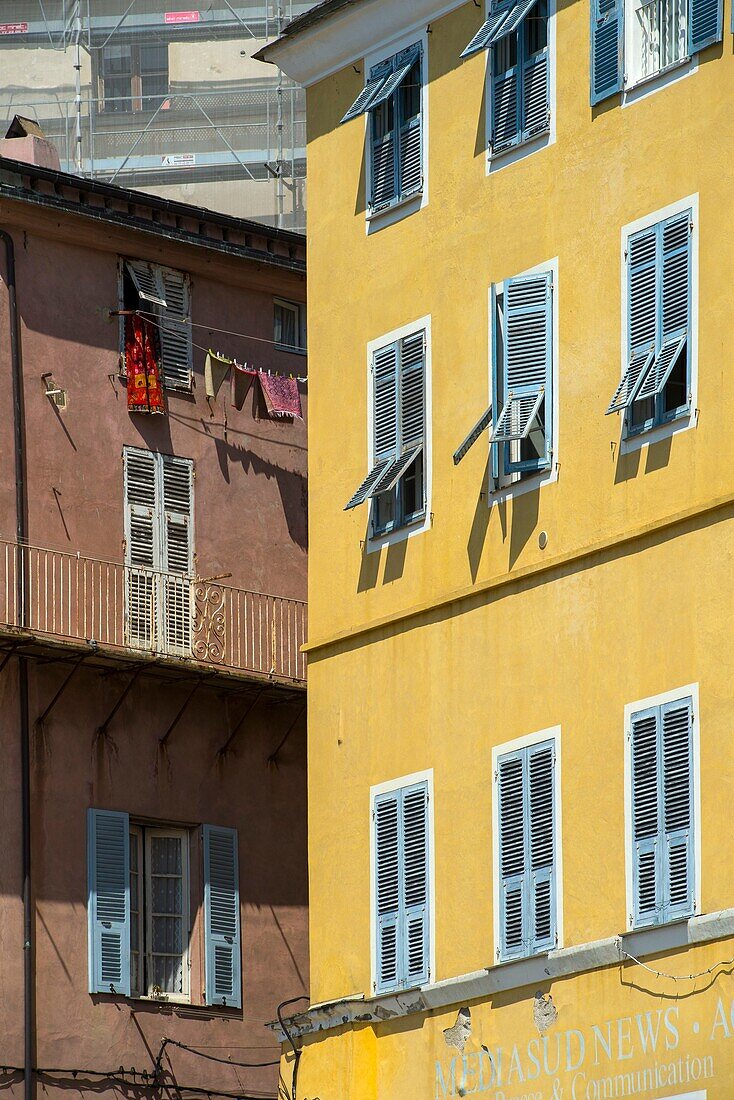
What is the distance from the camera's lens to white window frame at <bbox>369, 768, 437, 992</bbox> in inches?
1051

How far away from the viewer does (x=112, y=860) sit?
107 feet

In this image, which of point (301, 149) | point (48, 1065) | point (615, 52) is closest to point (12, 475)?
point (48, 1065)

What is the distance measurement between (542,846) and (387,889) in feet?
7.18

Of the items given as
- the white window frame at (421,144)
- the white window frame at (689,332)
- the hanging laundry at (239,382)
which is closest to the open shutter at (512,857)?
the white window frame at (689,332)

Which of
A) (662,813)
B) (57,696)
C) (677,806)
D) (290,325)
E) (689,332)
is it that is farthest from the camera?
(290,325)

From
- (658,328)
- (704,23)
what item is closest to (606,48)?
(704,23)

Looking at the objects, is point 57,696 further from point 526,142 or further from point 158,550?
point 526,142

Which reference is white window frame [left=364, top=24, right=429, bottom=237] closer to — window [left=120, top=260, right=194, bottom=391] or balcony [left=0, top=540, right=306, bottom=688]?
window [left=120, top=260, right=194, bottom=391]

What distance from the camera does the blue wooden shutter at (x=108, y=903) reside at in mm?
32125

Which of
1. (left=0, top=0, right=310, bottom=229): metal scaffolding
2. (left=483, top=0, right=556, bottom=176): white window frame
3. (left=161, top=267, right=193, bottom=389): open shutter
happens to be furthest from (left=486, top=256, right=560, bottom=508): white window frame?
(left=0, top=0, right=310, bottom=229): metal scaffolding

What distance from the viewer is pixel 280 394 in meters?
36.0

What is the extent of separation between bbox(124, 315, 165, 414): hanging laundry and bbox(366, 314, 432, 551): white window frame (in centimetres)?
637

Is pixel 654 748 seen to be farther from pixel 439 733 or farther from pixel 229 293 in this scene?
pixel 229 293

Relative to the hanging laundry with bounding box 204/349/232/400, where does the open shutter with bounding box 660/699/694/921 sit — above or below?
below
